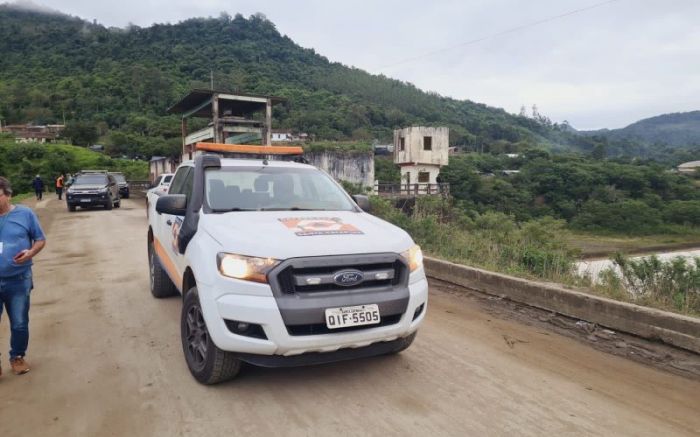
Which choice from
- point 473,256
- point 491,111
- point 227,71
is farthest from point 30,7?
point 473,256

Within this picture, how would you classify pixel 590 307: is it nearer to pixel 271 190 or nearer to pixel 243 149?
pixel 271 190

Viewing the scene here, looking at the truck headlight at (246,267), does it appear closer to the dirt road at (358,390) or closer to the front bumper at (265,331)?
the front bumper at (265,331)

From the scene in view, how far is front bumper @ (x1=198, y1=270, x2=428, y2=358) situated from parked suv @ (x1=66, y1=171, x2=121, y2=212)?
20624 millimetres

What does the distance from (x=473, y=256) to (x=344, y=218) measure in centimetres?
494

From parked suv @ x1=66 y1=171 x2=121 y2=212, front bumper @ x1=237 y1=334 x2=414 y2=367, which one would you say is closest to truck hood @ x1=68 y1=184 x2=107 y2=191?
parked suv @ x1=66 y1=171 x2=121 y2=212

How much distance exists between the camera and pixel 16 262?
3.67 meters

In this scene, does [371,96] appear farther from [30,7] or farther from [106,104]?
[30,7]

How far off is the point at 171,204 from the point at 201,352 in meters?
1.39

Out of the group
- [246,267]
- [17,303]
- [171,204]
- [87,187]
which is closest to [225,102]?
[87,187]

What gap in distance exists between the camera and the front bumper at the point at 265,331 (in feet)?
10.3

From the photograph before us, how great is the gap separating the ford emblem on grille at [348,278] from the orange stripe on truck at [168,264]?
193 centimetres

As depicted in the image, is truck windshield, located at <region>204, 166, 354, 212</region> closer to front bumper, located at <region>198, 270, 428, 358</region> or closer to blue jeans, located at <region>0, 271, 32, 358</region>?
front bumper, located at <region>198, 270, 428, 358</region>

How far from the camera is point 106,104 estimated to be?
282ft

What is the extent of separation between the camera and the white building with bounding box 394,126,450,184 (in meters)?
49.2
